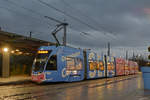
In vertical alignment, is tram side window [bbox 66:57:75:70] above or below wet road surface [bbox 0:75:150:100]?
above

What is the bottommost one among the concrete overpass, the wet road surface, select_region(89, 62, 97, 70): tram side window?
the wet road surface

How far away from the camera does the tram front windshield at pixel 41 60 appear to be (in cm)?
1619

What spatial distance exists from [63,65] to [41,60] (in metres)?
1.97

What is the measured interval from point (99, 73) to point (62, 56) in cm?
777

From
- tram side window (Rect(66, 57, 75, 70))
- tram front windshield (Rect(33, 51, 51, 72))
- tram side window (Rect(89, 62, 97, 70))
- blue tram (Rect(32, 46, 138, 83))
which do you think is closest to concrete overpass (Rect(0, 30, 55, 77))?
blue tram (Rect(32, 46, 138, 83))

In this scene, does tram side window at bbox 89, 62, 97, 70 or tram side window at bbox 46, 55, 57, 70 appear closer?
tram side window at bbox 46, 55, 57, 70

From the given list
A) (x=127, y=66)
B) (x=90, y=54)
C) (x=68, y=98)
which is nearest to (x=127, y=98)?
(x=68, y=98)

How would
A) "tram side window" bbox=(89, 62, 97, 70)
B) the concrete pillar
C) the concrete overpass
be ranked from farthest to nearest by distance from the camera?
the concrete pillar, "tram side window" bbox=(89, 62, 97, 70), the concrete overpass

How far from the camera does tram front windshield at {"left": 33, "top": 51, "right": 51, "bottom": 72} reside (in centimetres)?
1619

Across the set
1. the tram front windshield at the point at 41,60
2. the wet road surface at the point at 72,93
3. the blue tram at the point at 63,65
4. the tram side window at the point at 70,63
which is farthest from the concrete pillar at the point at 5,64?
the wet road surface at the point at 72,93

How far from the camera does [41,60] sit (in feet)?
53.9

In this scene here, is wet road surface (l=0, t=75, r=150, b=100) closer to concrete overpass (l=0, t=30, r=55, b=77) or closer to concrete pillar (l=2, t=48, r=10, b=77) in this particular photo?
concrete overpass (l=0, t=30, r=55, b=77)

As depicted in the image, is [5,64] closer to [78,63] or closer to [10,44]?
[10,44]

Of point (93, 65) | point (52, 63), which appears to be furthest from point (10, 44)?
point (93, 65)
